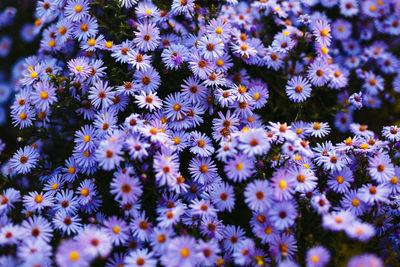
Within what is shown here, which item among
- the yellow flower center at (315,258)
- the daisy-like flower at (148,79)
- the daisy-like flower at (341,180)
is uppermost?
the daisy-like flower at (148,79)

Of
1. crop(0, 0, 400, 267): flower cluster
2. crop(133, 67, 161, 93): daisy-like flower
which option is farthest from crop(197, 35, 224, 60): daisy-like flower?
crop(133, 67, 161, 93): daisy-like flower

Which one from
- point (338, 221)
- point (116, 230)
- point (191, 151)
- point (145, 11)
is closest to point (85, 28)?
point (145, 11)

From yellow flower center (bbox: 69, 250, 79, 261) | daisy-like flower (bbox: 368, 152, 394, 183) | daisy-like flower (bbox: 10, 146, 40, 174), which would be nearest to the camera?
yellow flower center (bbox: 69, 250, 79, 261)

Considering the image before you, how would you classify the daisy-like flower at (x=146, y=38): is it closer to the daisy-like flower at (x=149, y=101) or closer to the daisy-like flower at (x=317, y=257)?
the daisy-like flower at (x=149, y=101)

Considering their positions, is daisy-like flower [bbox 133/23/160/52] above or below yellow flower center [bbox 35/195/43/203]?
above

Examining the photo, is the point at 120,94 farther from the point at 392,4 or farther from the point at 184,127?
the point at 392,4

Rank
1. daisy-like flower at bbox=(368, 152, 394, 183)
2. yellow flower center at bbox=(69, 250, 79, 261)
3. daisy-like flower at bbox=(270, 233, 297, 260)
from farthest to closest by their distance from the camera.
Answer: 1. daisy-like flower at bbox=(368, 152, 394, 183)
2. daisy-like flower at bbox=(270, 233, 297, 260)
3. yellow flower center at bbox=(69, 250, 79, 261)

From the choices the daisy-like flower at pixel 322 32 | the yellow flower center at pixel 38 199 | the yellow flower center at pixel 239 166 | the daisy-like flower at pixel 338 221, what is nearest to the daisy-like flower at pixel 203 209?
the yellow flower center at pixel 239 166

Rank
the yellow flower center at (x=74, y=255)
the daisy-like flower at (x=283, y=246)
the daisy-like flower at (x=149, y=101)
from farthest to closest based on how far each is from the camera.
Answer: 1. the daisy-like flower at (x=149, y=101)
2. the daisy-like flower at (x=283, y=246)
3. the yellow flower center at (x=74, y=255)

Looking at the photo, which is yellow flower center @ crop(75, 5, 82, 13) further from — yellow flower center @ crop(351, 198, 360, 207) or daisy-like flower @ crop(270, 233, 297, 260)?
yellow flower center @ crop(351, 198, 360, 207)
